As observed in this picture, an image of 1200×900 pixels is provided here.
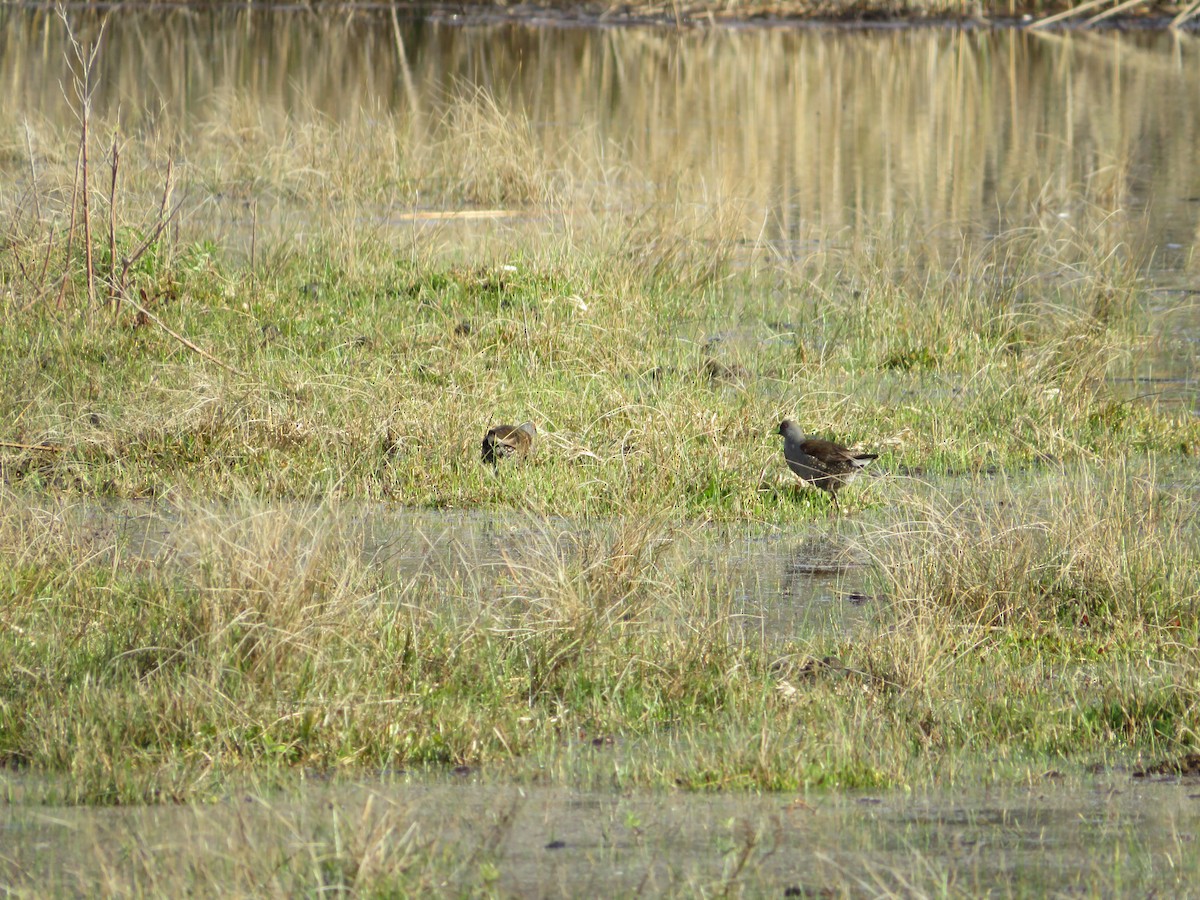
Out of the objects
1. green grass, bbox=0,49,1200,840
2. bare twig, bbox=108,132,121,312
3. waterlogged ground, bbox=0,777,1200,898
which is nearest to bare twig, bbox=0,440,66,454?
green grass, bbox=0,49,1200,840

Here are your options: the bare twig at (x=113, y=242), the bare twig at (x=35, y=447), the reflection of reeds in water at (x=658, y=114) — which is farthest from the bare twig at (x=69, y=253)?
the reflection of reeds in water at (x=658, y=114)

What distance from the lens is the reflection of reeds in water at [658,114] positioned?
47.1ft

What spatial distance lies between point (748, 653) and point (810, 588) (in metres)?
0.97

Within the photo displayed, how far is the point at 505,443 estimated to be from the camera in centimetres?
743

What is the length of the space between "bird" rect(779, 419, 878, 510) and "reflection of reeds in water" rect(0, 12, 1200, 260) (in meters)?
4.86

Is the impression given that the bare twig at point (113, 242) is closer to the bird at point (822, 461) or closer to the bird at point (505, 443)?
the bird at point (505, 443)

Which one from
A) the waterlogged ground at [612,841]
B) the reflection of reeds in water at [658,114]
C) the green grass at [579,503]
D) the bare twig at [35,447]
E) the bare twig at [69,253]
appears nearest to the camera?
the waterlogged ground at [612,841]

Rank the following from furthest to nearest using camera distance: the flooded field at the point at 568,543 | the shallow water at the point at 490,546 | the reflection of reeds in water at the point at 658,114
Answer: the reflection of reeds in water at the point at 658,114 → the shallow water at the point at 490,546 → the flooded field at the point at 568,543

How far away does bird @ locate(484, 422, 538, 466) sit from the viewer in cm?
744

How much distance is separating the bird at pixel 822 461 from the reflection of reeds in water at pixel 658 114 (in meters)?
4.86

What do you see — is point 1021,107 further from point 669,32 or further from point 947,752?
point 947,752

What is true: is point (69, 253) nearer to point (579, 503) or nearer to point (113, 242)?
point (113, 242)

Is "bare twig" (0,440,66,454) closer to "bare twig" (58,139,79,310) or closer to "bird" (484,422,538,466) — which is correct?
"bare twig" (58,139,79,310)

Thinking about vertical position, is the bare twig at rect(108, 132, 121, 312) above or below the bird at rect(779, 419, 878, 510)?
above
